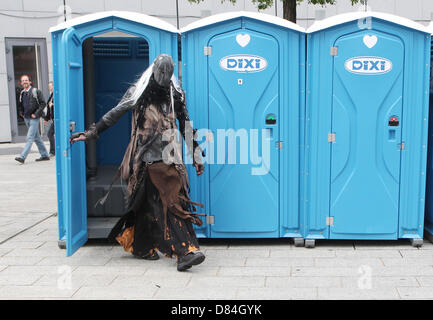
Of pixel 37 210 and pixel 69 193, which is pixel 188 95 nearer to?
pixel 69 193

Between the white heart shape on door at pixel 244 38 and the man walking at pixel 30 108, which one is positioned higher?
the white heart shape on door at pixel 244 38

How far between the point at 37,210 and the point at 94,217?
191 cm

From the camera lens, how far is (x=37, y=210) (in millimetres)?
7160

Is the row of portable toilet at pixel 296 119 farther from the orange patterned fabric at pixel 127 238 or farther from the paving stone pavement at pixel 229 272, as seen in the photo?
the orange patterned fabric at pixel 127 238

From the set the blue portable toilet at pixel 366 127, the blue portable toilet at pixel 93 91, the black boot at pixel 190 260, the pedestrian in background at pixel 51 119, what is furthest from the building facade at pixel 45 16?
the black boot at pixel 190 260

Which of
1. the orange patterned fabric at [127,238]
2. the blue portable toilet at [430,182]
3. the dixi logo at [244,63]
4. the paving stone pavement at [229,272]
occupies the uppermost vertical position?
the dixi logo at [244,63]

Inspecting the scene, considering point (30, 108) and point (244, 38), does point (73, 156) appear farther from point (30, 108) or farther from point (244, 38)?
point (30, 108)

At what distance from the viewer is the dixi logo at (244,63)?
497cm

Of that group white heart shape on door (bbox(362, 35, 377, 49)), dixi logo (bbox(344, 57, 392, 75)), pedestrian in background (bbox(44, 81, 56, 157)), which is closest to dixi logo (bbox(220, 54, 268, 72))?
dixi logo (bbox(344, 57, 392, 75))

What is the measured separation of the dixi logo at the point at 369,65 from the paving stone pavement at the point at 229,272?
1667 millimetres

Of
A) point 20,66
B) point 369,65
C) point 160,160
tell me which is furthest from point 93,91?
point 20,66
